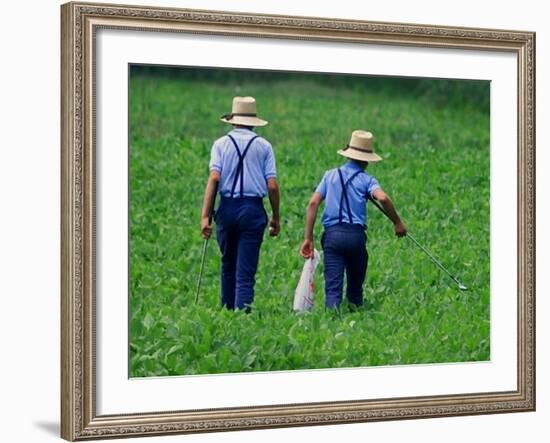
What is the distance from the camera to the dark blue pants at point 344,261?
9023 mm

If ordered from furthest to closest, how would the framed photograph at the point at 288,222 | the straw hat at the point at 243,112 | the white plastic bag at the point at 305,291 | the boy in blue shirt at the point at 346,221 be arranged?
the boy in blue shirt at the point at 346,221
the white plastic bag at the point at 305,291
the straw hat at the point at 243,112
the framed photograph at the point at 288,222

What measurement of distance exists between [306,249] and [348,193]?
1.42ft

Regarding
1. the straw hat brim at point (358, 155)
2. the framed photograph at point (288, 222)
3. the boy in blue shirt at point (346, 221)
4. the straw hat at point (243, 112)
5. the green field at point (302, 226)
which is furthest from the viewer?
the straw hat brim at point (358, 155)

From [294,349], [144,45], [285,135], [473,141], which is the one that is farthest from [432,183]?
[144,45]

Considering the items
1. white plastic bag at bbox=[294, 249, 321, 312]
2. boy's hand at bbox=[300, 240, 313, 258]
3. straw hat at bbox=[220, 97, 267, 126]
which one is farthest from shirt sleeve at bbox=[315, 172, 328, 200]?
straw hat at bbox=[220, 97, 267, 126]

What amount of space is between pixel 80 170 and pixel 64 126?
0.25m

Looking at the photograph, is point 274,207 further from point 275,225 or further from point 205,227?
point 205,227

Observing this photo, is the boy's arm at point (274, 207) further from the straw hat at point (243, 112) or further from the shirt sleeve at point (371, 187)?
the shirt sleeve at point (371, 187)

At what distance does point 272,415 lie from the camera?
8.50 m

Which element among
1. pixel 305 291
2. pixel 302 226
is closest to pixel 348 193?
pixel 302 226

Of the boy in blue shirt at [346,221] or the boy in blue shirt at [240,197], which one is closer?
the boy in blue shirt at [240,197]

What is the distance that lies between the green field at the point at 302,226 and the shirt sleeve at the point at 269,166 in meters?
0.16

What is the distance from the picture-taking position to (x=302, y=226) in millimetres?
8953

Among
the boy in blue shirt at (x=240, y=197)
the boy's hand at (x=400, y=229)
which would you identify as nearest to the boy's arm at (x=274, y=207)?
the boy in blue shirt at (x=240, y=197)
